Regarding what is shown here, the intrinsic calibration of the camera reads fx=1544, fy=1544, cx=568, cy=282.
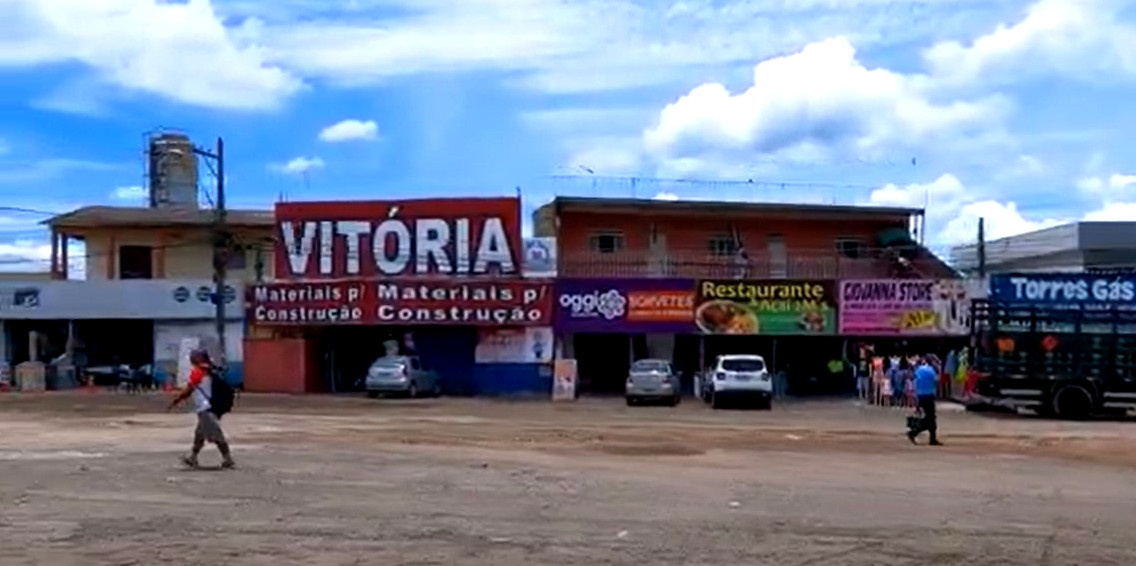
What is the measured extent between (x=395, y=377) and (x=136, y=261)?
18072 millimetres

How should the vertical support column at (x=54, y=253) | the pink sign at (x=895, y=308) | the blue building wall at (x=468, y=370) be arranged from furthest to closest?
the vertical support column at (x=54, y=253) → the blue building wall at (x=468, y=370) → the pink sign at (x=895, y=308)

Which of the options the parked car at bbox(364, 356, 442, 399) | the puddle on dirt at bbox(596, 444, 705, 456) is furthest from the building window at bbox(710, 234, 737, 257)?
the puddle on dirt at bbox(596, 444, 705, 456)

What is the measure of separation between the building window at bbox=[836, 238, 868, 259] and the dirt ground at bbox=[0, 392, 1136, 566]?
24.6 metres

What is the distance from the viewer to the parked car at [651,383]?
46125 millimetres

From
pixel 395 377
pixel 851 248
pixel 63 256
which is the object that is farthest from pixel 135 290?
pixel 851 248

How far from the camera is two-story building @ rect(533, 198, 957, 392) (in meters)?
51.6

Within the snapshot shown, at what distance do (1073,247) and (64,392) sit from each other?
38.9 meters

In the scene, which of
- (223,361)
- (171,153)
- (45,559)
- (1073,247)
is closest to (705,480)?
(45,559)

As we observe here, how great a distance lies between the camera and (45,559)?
41.7 feet

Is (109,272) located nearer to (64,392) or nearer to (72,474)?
(64,392)

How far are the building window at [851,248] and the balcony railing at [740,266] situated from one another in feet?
1.38

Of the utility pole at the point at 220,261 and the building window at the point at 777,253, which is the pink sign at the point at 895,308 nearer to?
the building window at the point at 777,253

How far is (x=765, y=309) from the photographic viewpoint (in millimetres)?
51500

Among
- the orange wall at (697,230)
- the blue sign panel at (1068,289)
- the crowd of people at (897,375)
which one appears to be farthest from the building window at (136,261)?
the blue sign panel at (1068,289)
